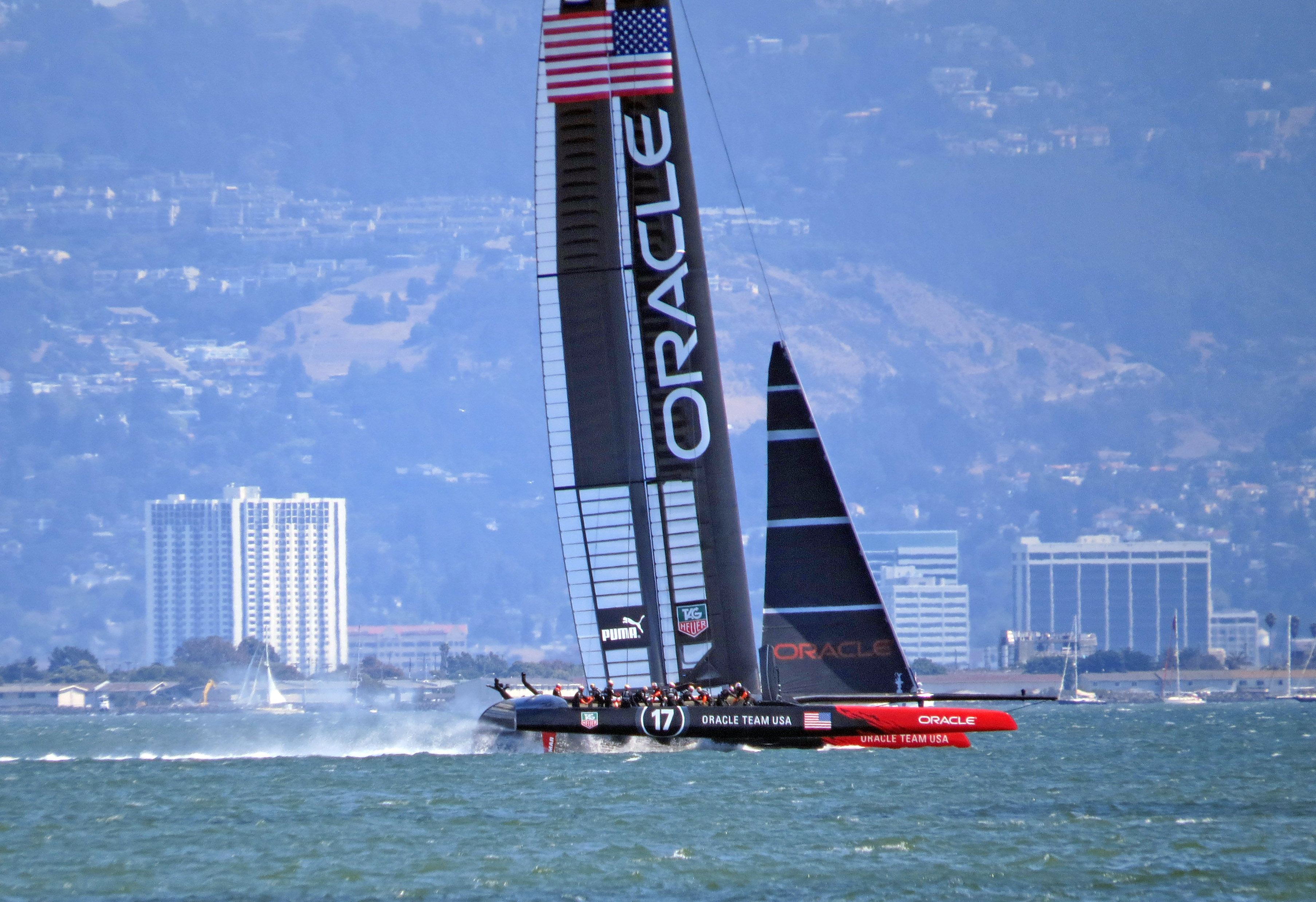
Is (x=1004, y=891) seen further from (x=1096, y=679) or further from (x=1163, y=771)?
(x=1096, y=679)

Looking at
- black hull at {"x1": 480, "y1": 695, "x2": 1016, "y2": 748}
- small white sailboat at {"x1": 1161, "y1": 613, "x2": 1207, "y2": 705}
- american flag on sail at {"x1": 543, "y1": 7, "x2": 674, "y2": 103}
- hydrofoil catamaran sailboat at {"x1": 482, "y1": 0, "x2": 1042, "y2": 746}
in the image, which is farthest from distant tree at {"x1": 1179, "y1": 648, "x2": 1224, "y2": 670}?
american flag on sail at {"x1": 543, "y1": 7, "x2": 674, "y2": 103}

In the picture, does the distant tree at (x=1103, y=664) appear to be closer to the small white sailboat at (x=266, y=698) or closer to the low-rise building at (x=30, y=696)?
the small white sailboat at (x=266, y=698)

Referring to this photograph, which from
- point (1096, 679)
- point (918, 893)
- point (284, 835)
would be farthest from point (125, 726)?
point (1096, 679)

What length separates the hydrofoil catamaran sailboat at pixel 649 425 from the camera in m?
31.9

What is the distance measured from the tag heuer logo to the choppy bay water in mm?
2133

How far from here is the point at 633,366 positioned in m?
32.8

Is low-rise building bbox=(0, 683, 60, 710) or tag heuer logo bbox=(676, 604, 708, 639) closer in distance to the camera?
tag heuer logo bbox=(676, 604, 708, 639)

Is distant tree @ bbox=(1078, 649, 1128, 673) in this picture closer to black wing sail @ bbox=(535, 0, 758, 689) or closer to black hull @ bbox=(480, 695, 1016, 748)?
black wing sail @ bbox=(535, 0, 758, 689)

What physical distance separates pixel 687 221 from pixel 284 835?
39.8ft

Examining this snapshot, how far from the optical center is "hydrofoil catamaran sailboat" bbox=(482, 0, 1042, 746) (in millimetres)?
31938

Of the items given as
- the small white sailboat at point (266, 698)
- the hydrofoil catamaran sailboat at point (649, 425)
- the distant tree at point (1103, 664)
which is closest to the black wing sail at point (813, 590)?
the hydrofoil catamaran sailboat at point (649, 425)

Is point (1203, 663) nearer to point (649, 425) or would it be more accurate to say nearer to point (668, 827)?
point (649, 425)

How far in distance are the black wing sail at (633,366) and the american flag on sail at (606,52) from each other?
0.02 metres

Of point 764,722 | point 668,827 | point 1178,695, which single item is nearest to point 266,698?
point 1178,695
